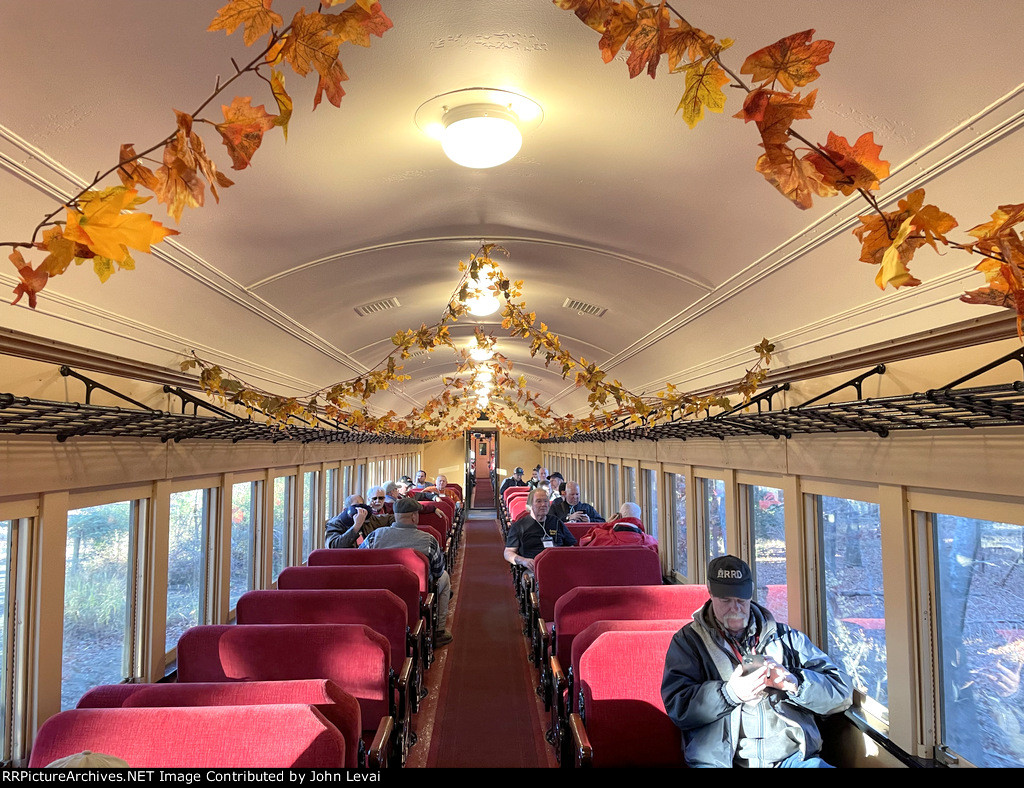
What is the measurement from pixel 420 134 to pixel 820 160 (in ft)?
8.90

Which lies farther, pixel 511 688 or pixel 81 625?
pixel 511 688

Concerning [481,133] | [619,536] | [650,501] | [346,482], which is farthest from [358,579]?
[346,482]

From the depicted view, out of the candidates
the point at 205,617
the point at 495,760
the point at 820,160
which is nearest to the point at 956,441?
the point at 820,160

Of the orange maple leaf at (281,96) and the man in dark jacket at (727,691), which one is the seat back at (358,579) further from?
the orange maple leaf at (281,96)

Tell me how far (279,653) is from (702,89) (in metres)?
3.57

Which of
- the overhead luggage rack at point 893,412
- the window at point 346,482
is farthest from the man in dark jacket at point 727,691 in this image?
the window at point 346,482

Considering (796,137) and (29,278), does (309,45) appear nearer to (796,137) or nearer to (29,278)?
(29,278)

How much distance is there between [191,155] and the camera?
1530 mm

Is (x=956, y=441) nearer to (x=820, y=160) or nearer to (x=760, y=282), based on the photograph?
(x=760, y=282)

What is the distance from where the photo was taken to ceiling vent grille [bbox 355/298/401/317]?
7.60 m

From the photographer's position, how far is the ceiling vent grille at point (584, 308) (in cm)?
765

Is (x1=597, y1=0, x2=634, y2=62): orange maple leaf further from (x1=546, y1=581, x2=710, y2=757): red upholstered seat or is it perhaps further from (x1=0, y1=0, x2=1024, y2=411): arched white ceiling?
(x1=546, y1=581, x2=710, y2=757): red upholstered seat

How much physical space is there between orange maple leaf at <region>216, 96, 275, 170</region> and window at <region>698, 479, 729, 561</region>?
7.02 metres

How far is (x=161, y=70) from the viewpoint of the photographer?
2760 mm
